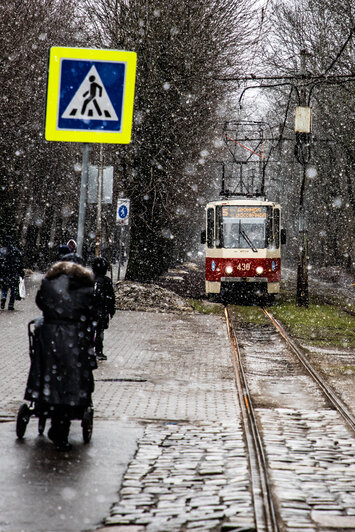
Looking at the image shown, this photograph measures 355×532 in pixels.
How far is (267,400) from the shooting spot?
32.0ft

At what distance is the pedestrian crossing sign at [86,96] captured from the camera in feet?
23.9

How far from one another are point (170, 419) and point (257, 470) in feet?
6.62

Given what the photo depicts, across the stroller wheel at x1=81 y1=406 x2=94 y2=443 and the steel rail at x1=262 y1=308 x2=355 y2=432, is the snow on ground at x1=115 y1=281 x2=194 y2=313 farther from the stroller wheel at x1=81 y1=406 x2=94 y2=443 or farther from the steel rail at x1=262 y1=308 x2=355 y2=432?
the stroller wheel at x1=81 y1=406 x2=94 y2=443

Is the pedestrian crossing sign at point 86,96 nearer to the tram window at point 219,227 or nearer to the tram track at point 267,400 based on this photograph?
the tram track at point 267,400

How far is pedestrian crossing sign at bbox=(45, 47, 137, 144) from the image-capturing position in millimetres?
7297

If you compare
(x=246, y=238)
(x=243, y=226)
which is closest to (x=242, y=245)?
(x=246, y=238)

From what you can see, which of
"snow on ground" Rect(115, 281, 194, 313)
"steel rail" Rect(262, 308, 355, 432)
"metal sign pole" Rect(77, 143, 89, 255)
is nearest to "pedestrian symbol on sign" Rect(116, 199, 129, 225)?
"snow on ground" Rect(115, 281, 194, 313)

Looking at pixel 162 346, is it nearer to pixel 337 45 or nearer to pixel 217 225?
pixel 217 225

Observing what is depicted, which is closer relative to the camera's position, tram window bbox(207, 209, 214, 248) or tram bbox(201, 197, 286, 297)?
tram bbox(201, 197, 286, 297)

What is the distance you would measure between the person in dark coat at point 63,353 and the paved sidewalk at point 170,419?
2.16 feet

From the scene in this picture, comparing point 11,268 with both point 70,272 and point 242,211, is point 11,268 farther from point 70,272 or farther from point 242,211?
point 70,272

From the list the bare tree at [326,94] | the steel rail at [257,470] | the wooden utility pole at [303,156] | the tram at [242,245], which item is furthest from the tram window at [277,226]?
the steel rail at [257,470]

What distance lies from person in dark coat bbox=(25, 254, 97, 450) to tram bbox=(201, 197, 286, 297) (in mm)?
17740

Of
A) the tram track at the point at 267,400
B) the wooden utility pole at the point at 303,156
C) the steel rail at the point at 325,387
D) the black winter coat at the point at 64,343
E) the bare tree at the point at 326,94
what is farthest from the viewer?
the bare tree at the point at 326,94
